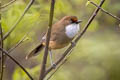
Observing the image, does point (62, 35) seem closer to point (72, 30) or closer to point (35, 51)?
point (72, 30)

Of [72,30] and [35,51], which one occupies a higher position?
[72,30]

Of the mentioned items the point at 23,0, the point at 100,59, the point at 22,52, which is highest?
the point at 23,0

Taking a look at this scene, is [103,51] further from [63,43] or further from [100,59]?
[63,43]

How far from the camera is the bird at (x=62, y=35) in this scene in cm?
382

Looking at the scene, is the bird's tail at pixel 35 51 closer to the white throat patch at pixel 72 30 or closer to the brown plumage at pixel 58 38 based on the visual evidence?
the brown plumage at pixel 58 38

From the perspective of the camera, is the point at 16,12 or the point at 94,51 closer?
the point at 16,12

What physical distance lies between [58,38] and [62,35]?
0.18 ft

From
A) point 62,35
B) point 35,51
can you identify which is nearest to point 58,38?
point 62,35

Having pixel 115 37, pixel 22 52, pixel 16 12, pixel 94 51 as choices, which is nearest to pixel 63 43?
pixel 16 12

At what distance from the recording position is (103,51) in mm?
5152

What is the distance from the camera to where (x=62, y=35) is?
394 cm

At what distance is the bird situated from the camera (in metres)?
3.82

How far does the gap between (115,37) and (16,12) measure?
101 inches

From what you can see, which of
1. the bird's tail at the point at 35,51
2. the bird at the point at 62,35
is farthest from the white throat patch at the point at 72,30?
the bird's tail at the point at 35,51
